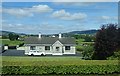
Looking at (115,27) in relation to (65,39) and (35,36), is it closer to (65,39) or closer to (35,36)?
(65,39)

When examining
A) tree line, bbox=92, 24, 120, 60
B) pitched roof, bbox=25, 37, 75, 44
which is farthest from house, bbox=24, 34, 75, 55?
tree line, bbox=92, 24, 120, 60

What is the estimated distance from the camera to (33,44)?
22.2m

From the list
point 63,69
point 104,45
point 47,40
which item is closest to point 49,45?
point 47,40

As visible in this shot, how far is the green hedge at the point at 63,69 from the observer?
11.2 meters

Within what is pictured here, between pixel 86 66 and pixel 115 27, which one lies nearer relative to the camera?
pixel 86 66

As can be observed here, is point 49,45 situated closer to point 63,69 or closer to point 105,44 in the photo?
point 105,44

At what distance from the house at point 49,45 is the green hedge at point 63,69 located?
1000 cm

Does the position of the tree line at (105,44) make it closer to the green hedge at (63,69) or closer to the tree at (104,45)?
the tree at (104,45)

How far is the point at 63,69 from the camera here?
37.5ft

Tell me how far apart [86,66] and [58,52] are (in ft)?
34.5

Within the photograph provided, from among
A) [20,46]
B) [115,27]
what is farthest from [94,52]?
[20,46]

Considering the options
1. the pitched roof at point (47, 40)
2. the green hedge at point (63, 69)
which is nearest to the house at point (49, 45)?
the pitched roof at point (47, 40)

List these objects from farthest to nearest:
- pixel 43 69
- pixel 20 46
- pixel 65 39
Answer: pixel 20 46 < pixel 65 39 < pixel 43 69

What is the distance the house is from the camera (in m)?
22.0
